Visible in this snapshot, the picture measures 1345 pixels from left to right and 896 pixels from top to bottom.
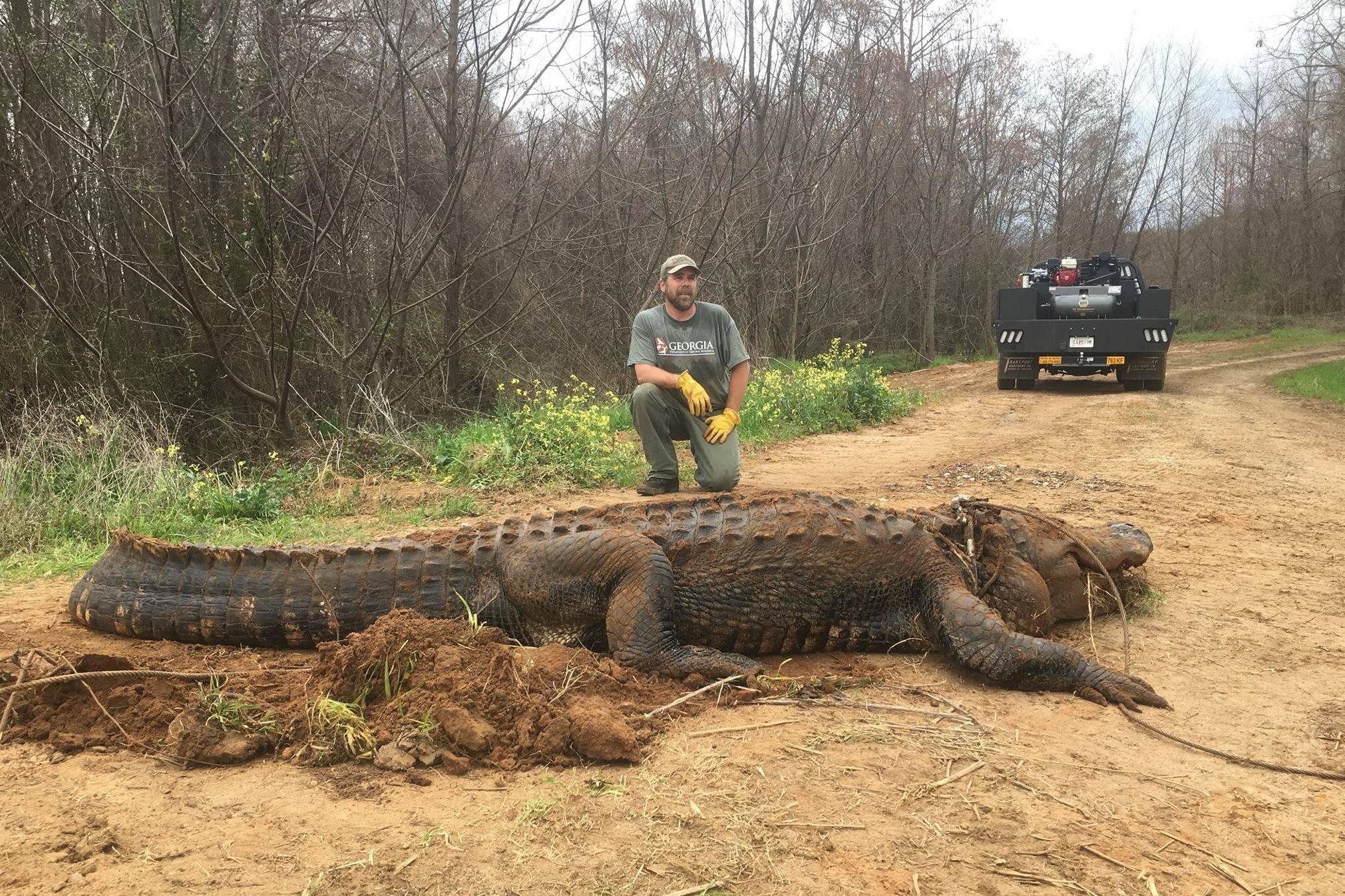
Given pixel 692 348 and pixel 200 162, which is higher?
pixel 200 162

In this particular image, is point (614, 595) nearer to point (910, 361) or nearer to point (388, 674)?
point (388, 674)

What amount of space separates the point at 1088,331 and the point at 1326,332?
17677 millimetres

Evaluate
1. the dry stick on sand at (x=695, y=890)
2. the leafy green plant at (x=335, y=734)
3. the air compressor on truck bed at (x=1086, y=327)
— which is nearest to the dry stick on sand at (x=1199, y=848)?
the dry stick on sand at (x=695, y=890)

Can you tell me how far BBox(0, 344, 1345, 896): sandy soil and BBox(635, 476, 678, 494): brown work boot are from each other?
120 inches

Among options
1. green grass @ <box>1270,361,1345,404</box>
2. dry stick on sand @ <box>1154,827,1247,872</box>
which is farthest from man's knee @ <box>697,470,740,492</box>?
green grass @ <box>1270,361,1345,404</box>

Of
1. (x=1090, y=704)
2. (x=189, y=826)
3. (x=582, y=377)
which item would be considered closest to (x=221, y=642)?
(x=189, y=826)

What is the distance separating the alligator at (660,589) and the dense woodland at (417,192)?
442 cm

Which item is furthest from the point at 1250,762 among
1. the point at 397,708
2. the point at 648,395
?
the point at 648,395

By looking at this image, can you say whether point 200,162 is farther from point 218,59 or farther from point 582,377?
point 582,377

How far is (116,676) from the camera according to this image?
2752 mm

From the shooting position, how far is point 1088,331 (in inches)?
571

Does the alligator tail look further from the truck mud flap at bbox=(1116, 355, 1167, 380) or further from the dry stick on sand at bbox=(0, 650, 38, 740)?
the truck mud flap at bbox=(1116, 355, 1167, 380)

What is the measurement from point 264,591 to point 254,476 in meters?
4.23

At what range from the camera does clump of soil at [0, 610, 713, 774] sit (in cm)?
247
